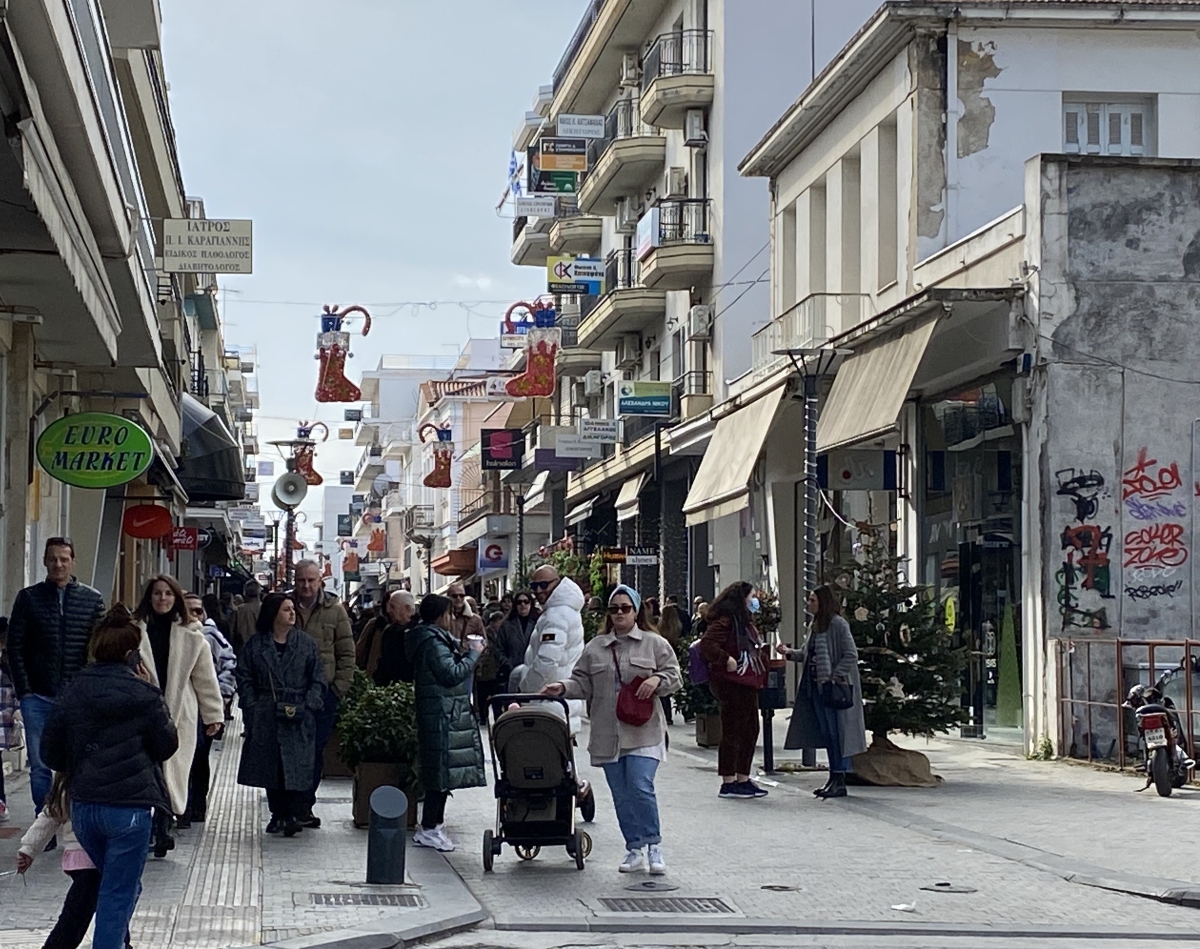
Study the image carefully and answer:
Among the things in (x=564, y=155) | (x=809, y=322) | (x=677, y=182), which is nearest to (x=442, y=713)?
(x=809, y=322)

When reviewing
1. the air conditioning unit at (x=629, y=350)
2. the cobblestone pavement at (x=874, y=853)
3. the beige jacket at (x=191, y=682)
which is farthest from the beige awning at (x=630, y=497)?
the beige jacket at (x=191, y=682)

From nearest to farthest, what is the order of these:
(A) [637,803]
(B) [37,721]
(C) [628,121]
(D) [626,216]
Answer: (A) [637,803], (B) [37,721], (C) [628,121], (D) [626,216]

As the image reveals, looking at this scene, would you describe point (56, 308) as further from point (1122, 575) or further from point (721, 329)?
point (721, 329)

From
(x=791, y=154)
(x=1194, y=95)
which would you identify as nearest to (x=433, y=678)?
(x=1194, y=95)

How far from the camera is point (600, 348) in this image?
51.4 m

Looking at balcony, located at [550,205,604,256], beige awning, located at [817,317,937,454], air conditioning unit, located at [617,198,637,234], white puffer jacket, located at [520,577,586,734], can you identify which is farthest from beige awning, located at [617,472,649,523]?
white puffer jacket, located at [520,577,586,734]

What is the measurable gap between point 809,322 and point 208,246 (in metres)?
11.4

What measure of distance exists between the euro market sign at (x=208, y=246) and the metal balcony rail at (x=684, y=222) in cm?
2090

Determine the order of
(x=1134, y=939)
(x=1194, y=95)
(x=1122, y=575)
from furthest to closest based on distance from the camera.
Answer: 1. (x=1194, y=95)
2. (x=1122, y=575)
3. (x=1134, y=939)

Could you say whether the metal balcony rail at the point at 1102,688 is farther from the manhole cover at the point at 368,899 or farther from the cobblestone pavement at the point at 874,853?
the manhole cover at the point at 368,899

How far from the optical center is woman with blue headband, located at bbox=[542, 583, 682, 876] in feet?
38.8

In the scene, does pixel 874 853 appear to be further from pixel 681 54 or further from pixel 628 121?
pixel 628 121

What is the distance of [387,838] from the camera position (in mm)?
11070

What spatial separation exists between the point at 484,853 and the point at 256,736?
2.25 meters
